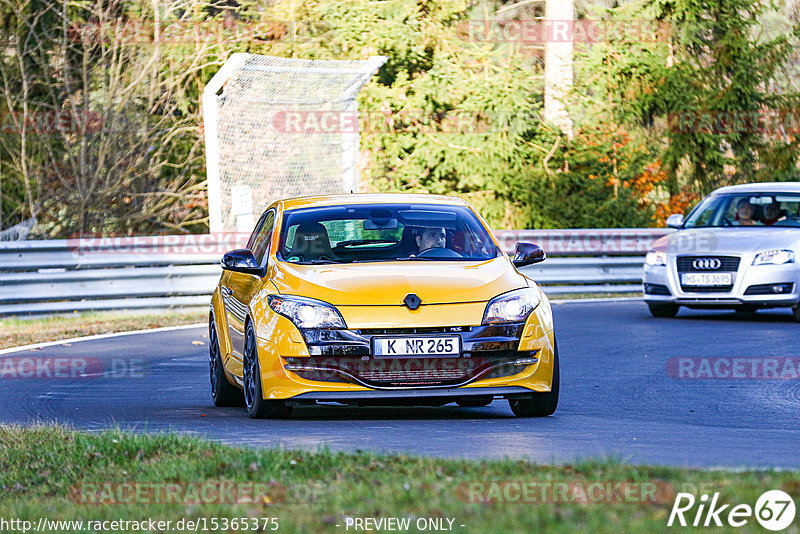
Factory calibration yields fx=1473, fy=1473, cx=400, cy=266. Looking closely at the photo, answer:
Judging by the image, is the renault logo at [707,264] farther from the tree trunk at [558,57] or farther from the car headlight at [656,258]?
the tree trunk at [558,57]

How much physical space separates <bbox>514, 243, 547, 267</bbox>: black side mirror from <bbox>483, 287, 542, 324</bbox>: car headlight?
78 centimetres

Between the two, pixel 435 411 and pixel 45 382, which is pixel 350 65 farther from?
pixel 435 411

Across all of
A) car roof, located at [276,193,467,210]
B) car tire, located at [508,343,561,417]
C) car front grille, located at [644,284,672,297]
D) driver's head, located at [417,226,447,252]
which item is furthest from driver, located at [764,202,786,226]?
car tire, located at [508,343,561,417]

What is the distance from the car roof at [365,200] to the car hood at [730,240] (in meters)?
7.82

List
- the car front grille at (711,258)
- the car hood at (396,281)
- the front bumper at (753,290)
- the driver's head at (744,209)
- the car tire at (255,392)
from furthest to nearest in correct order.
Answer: the driver's head at (744,209) → the car front grille at (711,258) → the front bumper at (753,290) → the car tire at (255,392) → the car hood at (396,281)

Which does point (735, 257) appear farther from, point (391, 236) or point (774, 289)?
point (391, 236)

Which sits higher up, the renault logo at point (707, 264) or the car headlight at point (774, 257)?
the car headlight at point (774, 257)

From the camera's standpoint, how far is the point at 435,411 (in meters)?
10.0

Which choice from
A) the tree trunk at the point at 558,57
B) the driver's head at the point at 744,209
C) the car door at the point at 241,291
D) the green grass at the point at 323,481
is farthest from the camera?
the tree trunk at the point at 558,57

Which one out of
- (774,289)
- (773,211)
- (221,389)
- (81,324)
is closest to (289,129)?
(81,324)

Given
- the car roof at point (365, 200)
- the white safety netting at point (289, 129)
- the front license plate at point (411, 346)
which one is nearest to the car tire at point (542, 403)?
the front license plate at point (411, 346)

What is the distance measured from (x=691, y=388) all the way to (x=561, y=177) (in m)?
17.4

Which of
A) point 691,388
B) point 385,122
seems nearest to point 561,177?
point 385,122

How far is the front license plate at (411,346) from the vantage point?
8883 millimetres
